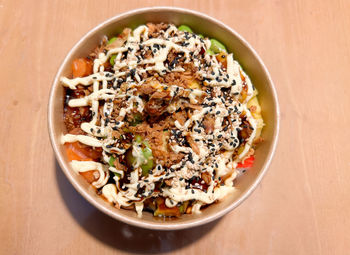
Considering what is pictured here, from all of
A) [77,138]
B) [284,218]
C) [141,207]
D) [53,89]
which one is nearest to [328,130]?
[284,218]

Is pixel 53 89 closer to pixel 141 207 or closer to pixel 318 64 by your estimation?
pixel 141 207

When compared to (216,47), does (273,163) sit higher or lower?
lower

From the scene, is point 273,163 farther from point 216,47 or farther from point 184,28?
point 184,28

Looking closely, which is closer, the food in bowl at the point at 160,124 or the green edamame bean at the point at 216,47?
the food in bowl at the point at 160,124

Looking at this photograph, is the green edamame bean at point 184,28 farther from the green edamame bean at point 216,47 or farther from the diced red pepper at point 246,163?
the diced red pepper at point 246,163

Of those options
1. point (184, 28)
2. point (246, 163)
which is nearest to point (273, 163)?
point (246, 163)

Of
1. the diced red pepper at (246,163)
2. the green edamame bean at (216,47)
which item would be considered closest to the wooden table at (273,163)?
the diced red pepper at (246,163)
